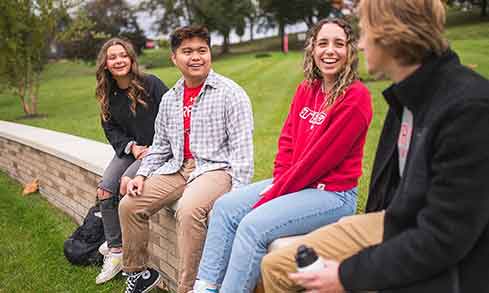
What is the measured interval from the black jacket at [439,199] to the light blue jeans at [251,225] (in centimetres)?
70

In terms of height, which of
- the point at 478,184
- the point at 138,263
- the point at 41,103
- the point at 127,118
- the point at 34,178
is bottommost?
the point at 41,103

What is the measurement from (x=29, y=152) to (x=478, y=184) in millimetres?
5995

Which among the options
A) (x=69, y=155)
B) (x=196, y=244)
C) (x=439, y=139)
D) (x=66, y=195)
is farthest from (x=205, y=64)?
(x=66, y=195)

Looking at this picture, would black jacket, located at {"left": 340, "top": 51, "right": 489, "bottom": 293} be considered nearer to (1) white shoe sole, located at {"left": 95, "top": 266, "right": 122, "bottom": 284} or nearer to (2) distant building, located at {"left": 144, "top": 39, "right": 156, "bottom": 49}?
(1) white shoe sole, located at {"left": 95, "top": 266, "right": 122, "bottom": 284}

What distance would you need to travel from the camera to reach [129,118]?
3.89 m

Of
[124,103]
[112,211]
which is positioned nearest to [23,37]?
[124,103]

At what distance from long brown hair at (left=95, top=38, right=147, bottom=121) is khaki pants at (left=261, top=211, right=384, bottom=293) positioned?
2.39 metres

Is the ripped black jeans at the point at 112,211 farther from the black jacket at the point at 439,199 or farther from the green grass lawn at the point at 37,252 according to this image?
the black jacket at the point at 439,199

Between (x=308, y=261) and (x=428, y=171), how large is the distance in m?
0.48

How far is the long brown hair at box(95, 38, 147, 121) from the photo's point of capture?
3.86m

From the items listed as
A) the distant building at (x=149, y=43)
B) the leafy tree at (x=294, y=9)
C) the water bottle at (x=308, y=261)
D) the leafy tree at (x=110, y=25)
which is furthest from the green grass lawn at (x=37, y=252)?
the leafy tree at (x=294, y=9)

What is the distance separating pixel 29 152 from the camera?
613cm

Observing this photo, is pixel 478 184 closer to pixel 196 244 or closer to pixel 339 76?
pixel 339 76

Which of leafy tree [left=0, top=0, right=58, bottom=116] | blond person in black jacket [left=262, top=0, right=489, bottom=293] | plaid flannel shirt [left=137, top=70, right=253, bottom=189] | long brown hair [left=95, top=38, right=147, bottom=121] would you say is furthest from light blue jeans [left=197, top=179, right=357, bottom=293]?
leafy tree [left=0, top=0, right=58, bottom=116]
